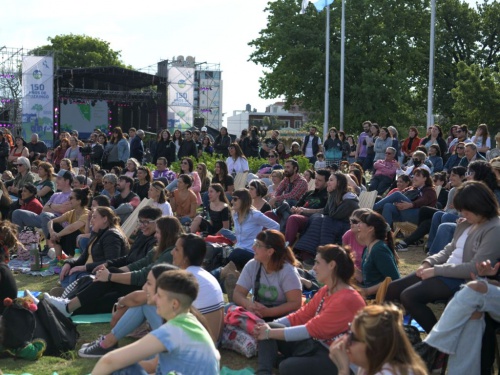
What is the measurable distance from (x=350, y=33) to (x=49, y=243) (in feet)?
85.4

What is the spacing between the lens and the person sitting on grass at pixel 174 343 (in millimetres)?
3551

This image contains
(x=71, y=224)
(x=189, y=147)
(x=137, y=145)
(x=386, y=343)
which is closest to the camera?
Answer: (x=386, y=343)

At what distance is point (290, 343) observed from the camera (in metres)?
5.14

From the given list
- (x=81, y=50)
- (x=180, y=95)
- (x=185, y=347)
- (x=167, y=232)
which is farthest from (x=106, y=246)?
(x=81, y=50)

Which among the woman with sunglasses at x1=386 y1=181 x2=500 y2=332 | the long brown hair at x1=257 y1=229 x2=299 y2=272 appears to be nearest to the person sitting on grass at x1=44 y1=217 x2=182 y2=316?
the long brown hair at x1=257 y1=229 x2=299 y2=272

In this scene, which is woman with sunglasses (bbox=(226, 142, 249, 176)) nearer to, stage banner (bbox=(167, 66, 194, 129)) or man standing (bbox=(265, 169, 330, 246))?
man standing (bbox=(265, 169, 330, 246))

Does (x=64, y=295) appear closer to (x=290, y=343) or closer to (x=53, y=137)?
(x=290, y=343)

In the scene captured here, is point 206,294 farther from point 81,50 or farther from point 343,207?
point 81,50

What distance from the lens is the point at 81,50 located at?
6031 centimetres

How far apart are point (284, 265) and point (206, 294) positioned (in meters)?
0.73

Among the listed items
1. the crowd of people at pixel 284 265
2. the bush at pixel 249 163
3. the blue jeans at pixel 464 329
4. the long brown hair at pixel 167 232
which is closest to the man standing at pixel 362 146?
the bush at pixel 249 163

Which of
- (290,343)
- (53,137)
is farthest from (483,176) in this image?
(53,137)

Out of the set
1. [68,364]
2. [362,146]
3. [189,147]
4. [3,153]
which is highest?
[362,146]

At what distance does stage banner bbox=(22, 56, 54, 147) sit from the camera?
2956cm
